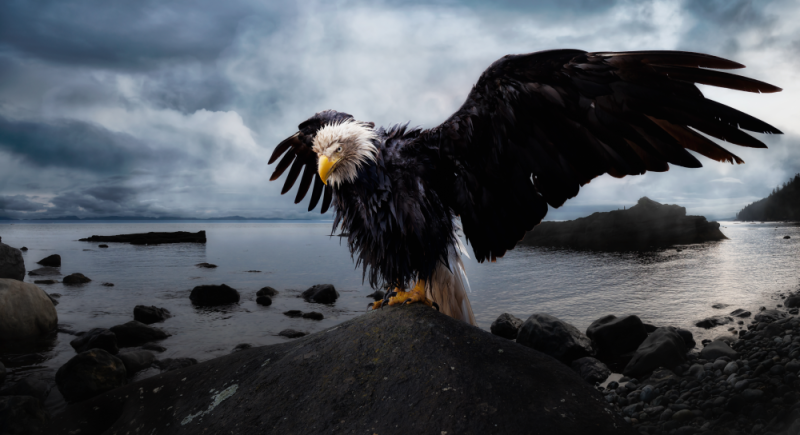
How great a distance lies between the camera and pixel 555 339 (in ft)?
22.4

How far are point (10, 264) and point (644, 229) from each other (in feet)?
105

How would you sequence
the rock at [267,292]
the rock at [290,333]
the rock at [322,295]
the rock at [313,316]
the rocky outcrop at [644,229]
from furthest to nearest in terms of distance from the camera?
the rocky outcrop at [644,229]
the rock at [267,292]
the rock at [322,295]
the rock at [313,316]
the rock at [290,333]

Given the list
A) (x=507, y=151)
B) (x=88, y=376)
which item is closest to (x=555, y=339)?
(x=507, y=151)

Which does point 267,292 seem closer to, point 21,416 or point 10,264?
point 10,264

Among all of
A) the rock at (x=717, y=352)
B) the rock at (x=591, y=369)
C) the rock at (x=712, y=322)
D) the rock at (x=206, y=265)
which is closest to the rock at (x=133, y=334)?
the rock at (x=591, y=369)

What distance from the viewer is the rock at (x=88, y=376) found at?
5.95 meters

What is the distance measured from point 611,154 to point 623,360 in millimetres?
5594

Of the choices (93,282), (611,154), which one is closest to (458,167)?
(611,154)

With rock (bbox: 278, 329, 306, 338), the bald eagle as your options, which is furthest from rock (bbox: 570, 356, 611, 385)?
rock (bbox: 278, 329, 306, 338)

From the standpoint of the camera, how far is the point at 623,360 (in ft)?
22.4

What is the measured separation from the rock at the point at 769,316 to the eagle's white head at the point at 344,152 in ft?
30.1

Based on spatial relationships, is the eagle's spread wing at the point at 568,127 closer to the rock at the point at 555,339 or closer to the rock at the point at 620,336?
the rock at the point at 555,339

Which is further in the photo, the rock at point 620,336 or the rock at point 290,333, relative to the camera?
the rock at point 290,333

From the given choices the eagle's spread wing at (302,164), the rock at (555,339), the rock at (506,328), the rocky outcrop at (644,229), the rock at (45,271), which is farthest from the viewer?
the rocky outcrop at (644,229)
